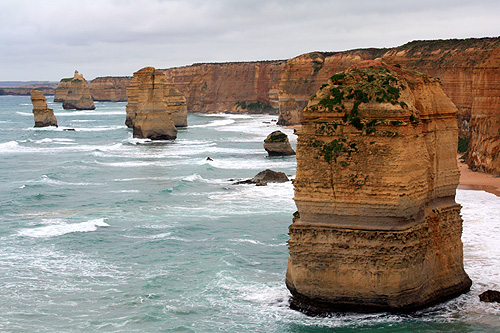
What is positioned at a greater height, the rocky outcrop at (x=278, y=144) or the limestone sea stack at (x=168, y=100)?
the limestone sea stack at (x=168, y=100)

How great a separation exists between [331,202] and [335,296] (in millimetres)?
2022

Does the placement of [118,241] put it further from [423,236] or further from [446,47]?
[446,47]

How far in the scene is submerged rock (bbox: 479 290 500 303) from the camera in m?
15.1

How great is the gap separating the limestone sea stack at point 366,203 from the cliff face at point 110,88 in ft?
579

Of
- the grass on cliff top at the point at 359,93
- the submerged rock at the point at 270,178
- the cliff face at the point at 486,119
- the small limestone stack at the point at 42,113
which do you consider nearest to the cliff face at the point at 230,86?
the small limestone stack at the point at 42,113

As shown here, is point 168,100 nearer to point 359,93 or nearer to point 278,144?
point 278,144

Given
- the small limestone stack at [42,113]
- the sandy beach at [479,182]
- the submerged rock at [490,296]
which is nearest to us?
the submerged rock at [490,296]

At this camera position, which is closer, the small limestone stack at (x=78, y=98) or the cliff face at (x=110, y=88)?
the small limestone stack at (x=78, y=98)

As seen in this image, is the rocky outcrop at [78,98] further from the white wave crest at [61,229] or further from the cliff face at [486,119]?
the white wave crest at [61,229]

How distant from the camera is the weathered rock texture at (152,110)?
6250 cm

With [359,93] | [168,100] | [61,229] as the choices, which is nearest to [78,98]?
[168,100]

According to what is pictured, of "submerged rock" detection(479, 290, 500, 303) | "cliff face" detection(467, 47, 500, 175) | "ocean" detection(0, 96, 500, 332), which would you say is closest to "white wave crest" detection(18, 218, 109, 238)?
"ocean" detection(0, 96, 500, 332)

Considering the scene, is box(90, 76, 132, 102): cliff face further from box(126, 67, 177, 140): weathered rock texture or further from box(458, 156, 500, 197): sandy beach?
box(458, 156, 500, 197): sandy beach

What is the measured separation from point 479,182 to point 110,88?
558 ft
